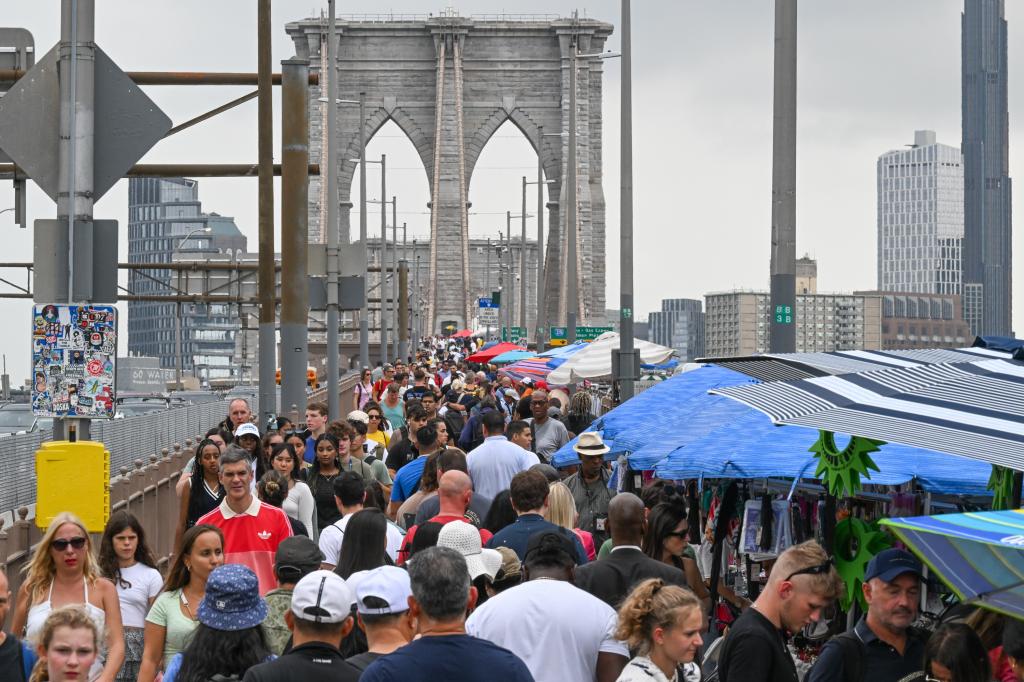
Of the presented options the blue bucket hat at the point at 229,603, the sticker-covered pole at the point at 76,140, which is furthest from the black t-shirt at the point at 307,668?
the sticker-covered pole at the point at 76,140

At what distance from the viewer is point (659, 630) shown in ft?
20.5

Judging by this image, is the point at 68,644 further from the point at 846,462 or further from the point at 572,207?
the point at 572,207

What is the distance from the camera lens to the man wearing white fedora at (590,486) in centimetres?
1193

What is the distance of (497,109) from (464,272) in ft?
35.6

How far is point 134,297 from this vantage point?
31125mm

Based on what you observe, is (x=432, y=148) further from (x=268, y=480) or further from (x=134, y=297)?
(x=268, y=480)

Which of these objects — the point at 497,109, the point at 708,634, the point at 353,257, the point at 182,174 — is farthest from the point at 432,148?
the point at 708,634

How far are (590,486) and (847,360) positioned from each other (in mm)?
3617

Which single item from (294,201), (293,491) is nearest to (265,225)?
(294,201)

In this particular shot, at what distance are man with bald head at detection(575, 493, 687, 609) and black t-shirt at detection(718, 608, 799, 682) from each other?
5.40 feet

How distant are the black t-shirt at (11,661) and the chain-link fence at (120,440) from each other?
932cm

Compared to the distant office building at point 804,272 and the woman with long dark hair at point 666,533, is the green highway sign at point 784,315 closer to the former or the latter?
the woman with long dark hair at point 666,533

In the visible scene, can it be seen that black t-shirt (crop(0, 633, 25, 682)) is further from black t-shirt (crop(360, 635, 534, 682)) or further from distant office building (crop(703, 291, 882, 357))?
distant office building (crop(703, 291, 882, 357))

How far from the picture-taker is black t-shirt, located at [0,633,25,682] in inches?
255
